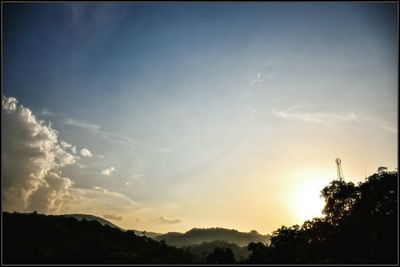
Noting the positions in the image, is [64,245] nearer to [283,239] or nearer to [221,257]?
[221,257]

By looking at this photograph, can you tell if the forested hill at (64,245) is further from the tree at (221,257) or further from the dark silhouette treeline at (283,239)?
the tree at (221,257)

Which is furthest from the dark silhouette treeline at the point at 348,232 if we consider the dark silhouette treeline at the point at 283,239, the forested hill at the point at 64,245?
the forested hill at the point at 64,245

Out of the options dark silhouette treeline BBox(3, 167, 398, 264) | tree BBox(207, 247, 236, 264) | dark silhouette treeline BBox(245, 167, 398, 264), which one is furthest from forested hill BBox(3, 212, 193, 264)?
dark silhouette treeline BBox(245, 167, 398, 264)

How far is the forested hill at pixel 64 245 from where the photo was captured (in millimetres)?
29147

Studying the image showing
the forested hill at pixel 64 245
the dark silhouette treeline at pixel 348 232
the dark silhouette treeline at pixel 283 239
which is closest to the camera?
the forested hill at pixel 64 245

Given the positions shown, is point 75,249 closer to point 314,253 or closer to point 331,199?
point 314,253

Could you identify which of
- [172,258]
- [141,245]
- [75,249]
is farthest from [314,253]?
[75,249]

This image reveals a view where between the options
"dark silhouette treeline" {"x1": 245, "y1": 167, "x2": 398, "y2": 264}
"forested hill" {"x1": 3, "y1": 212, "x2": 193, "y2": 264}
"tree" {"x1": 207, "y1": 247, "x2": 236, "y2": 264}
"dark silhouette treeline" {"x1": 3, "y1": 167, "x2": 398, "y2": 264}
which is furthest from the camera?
"tree" {"x1": 207, "y1": 247, "x2": 236, "y2": 264}

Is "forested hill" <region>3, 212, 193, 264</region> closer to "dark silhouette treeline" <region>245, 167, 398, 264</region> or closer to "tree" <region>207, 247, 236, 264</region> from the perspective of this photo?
"tree" <region>207, 247, 236, 264</region>

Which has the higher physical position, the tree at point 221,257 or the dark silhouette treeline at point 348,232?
the dark silhouette treeline at point 348,232

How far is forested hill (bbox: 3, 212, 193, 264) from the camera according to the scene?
95.6 feet

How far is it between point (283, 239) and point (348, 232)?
12876 millimetres

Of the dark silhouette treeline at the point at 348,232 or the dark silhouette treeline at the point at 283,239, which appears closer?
the dark silhouette treeline at the point at 283,239

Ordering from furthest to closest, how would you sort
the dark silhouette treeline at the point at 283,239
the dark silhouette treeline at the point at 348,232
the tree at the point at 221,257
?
the tree at the point at 221,257 → the dark silhouette treeline at the point at 348,232 → the dark silhouette treeline at the point at 283,239
